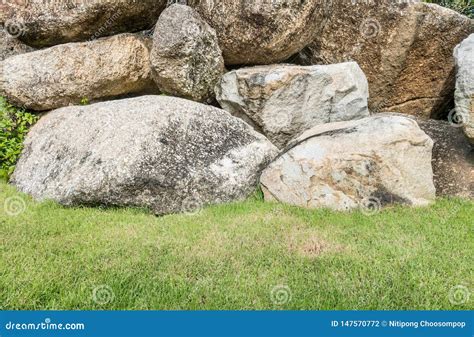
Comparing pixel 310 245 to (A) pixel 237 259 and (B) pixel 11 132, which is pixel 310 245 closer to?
A: (A) pixel 237 259

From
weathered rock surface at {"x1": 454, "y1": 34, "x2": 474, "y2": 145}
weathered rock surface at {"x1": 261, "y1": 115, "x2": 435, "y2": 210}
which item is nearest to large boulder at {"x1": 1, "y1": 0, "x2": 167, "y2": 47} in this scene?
weathered rock surface at {"x1": 261, "y1": 115, "x2": 435, "y2": 210}

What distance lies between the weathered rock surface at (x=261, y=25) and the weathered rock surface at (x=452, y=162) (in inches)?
141

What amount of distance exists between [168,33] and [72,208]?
4495 mm

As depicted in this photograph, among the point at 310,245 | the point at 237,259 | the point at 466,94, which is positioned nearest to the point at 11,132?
the point at 237,259

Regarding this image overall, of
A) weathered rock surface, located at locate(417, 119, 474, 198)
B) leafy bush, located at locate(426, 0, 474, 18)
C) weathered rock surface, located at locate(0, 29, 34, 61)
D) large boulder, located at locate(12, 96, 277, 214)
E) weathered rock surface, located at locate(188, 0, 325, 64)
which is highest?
weathered rock surface, located at locate(188, 0, 325, 64)

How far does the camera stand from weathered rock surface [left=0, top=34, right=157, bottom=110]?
33.5 feet

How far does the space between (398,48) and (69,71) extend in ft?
25.6

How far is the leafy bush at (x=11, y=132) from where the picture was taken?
9.54 metres

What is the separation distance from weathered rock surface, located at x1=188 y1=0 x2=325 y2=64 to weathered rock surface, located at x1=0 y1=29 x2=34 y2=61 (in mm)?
4219

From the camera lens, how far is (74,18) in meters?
10.2

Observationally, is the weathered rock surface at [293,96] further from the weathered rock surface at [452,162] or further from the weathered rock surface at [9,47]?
the weathered rock surface at [9,47]

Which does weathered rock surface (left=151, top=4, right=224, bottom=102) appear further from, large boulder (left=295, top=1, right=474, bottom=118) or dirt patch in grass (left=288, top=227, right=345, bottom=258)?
dirt patch in grass (left=288, top=227, right=345, bottom=258)

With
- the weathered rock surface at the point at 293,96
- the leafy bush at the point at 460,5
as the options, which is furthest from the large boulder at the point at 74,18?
the leafy bush at the point at 460,5

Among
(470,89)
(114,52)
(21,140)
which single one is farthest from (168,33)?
(470,89)
